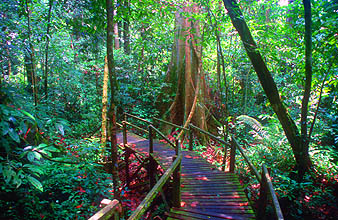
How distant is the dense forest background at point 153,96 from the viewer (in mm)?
3393

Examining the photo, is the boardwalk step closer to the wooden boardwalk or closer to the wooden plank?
the wooden boardwalk

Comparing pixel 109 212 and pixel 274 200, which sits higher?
pixel 109 212

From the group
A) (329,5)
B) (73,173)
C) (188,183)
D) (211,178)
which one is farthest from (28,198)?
(329,5)

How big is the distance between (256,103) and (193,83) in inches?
258

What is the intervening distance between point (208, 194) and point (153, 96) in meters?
7.62

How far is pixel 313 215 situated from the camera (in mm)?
4367

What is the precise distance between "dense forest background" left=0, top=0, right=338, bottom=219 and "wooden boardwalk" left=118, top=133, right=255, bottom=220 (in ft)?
4.22

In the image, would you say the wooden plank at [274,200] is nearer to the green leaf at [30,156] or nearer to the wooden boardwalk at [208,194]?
the wooden boardwalk at [208,194]

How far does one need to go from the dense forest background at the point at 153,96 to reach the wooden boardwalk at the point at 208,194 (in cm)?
129

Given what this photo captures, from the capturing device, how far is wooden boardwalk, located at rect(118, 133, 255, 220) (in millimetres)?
3426

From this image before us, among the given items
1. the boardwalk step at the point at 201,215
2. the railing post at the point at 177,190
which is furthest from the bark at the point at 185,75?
the boardwalk step at the point at 201,215

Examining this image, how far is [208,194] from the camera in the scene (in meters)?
4.05

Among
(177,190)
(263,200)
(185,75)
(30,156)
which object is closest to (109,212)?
(30,156)

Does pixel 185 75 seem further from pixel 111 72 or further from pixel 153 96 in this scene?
pixel 111 72
